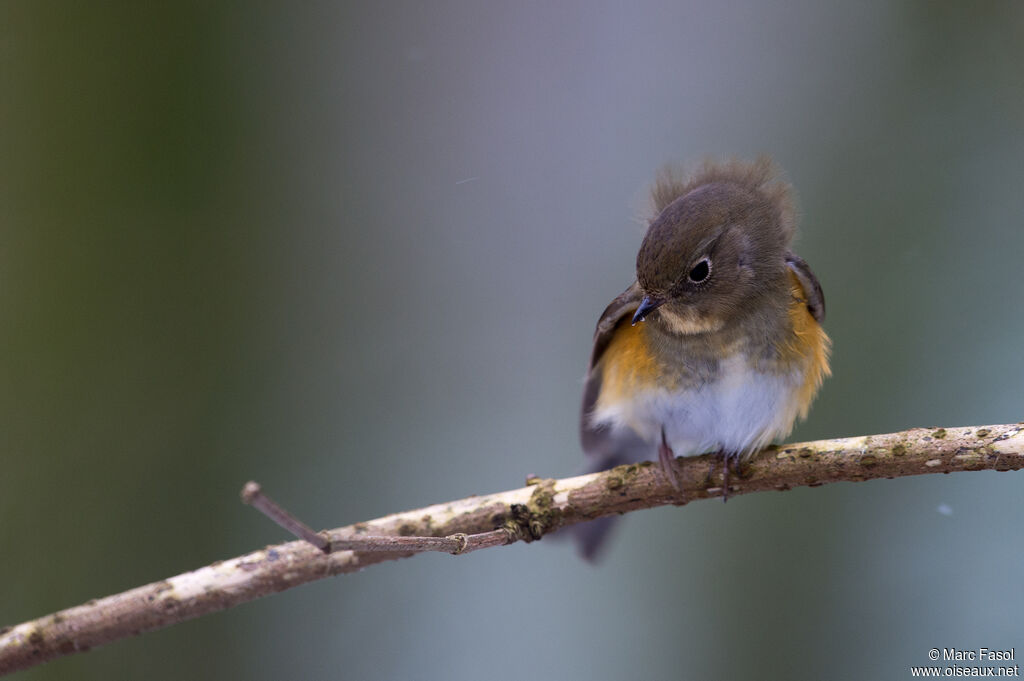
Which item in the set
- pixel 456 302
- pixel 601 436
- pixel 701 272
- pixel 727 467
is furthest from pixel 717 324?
pixel 456 302

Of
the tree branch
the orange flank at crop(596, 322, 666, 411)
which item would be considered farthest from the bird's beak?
the tree branch

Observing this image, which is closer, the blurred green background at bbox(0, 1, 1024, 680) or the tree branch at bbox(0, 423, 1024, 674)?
the tree branch at bbox(0, 423, 1024, 674)

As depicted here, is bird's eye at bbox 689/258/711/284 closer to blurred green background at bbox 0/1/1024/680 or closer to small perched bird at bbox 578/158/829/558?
small perched bird at bbox 578/158/829/558

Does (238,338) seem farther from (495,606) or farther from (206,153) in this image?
(495,606)

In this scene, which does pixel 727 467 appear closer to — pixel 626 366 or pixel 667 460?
pixel 667 460

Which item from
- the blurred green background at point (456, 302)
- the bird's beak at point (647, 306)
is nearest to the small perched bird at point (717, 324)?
the bird's beak at point (647, 306)

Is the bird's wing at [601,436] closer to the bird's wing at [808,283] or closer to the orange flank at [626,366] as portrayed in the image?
the orange flank at [626,366]

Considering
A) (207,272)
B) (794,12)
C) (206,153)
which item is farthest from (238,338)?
(794,12)
